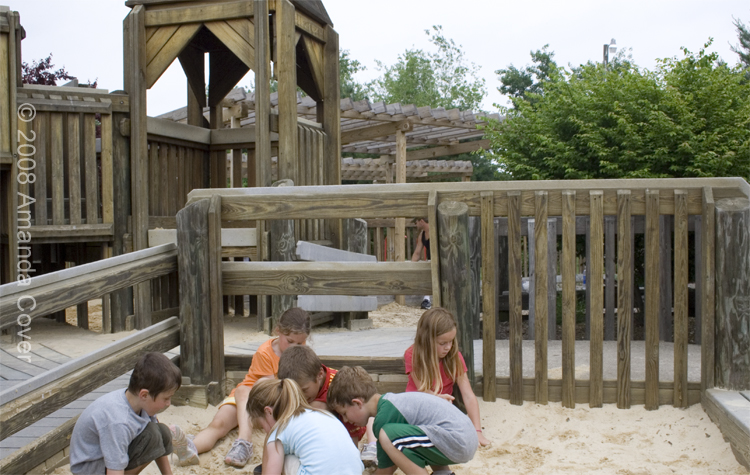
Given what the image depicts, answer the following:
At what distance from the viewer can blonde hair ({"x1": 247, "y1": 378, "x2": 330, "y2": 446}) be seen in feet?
9.59

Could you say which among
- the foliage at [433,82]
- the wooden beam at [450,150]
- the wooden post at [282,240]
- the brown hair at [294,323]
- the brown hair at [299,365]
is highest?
the foliage at [433,82]

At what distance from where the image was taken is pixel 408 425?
316 cm

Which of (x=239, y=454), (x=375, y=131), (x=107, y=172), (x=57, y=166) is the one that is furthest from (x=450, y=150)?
(x=239, y=454)

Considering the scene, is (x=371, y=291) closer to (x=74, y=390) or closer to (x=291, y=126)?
(x=74, y=390)

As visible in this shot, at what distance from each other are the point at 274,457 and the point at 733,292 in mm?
2761

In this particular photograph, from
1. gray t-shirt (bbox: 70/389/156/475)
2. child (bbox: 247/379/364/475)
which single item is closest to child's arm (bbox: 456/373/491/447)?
child (bbox: 247/379/364/475)

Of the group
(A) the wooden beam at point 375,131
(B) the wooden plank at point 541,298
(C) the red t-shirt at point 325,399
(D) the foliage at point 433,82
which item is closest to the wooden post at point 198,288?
(C) the red t-shirt at point 325,399

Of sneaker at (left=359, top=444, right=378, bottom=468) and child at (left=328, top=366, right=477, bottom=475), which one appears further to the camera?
sneaker at (left=359, top=444, right=378, bottom=468)

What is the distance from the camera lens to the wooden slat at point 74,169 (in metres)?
6.44

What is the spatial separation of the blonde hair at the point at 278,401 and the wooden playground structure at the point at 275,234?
974 millimetres

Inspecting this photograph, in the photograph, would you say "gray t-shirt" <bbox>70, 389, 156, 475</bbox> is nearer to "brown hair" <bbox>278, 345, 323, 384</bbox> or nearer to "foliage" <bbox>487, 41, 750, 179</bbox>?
"brown hair" <bbox>278, 345, 323, 384</bbox>

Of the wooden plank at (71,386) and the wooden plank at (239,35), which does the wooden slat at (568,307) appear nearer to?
the wooden plank at (71,386)

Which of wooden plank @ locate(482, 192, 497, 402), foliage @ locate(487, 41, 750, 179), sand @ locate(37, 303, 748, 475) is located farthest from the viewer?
foliage @ locate(487, 41, 750, 179)

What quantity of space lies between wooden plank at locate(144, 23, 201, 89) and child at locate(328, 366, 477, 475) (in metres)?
4.68
